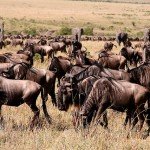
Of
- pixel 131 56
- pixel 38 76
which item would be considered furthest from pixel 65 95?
pixel 131 56

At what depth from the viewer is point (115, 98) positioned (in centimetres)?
826

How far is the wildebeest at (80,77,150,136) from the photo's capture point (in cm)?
811

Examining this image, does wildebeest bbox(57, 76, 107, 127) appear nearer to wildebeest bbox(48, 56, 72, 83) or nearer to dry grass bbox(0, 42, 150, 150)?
dry grass bbox(0, 42, 150, 150)

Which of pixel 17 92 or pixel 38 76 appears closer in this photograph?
pixel 17 92

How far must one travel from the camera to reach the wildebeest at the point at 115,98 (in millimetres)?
8109

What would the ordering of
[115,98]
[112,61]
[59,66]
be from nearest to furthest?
[115,98], [59,66], [112,61]

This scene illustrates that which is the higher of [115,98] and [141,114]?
[115,98]

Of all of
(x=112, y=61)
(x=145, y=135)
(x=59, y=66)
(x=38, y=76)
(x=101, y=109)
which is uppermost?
(x=38, y=76)

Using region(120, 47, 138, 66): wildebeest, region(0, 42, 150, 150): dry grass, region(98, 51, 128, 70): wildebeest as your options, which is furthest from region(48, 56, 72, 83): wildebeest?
region(120, 47, 138, 66): wildebeest

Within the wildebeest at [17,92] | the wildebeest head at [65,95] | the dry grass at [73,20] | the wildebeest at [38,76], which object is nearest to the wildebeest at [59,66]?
the wildebeest at [38,76]

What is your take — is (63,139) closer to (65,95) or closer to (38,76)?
(65,95)

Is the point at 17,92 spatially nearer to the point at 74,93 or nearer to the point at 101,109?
the point at 74,93

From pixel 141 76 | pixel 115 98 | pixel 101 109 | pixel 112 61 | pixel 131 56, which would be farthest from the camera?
pixel 131 56

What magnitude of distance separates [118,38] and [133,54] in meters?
14.3
